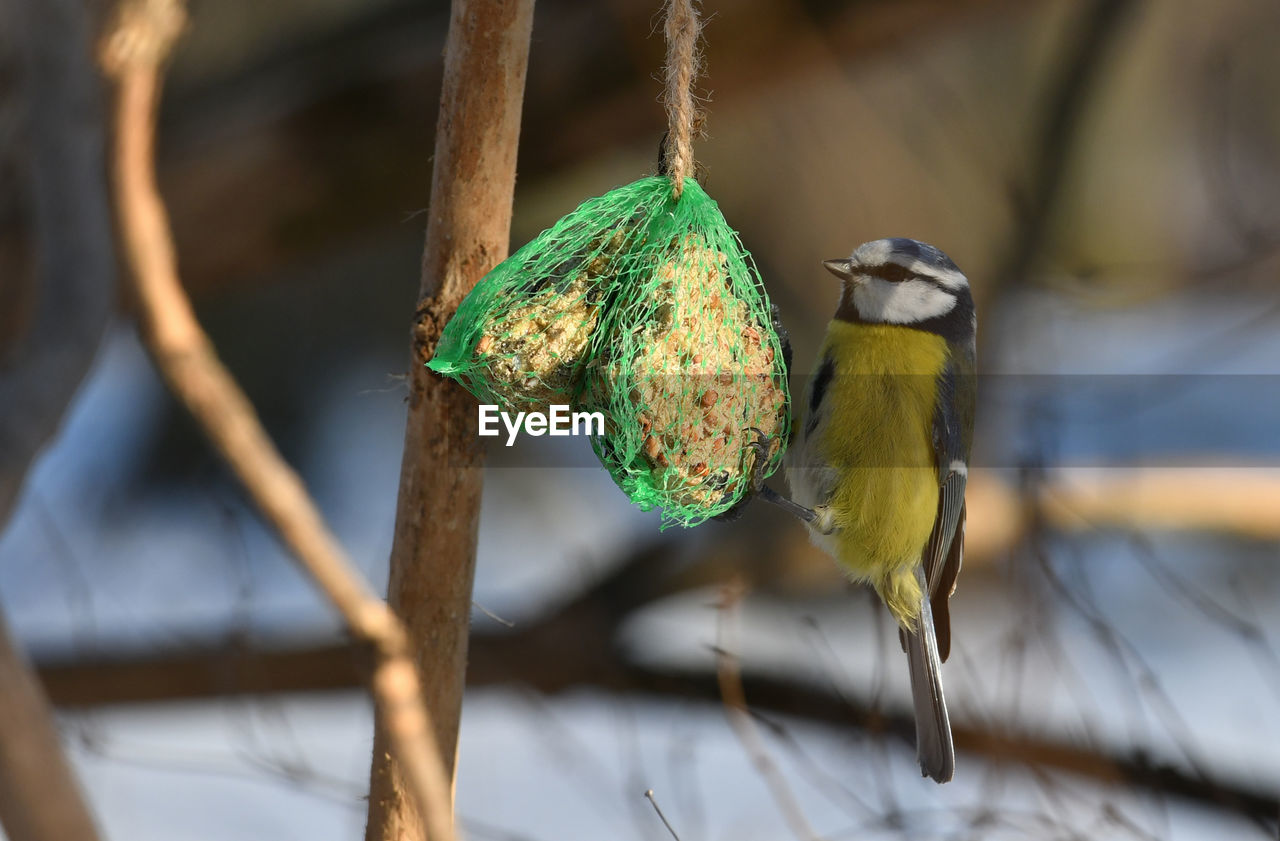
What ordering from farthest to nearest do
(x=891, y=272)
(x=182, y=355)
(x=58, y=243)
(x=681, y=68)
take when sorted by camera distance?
1. (x=891, y=272)
2. (x=58, y=243)
3. (x=681, y=68)
4. (x=182, y=355)

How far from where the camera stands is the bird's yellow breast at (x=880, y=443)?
1502 millimetres

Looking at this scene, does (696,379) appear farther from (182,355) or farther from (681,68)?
(182,355)

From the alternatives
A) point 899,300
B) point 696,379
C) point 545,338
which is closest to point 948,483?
point 899,300

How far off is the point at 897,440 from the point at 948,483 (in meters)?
0.10

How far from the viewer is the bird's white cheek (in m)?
1.53

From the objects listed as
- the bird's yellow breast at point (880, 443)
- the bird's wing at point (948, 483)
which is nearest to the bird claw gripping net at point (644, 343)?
the bird's yellow breast at point (880, 443)

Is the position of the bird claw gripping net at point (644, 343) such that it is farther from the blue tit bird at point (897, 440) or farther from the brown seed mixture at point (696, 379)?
the blue tit bird at point (897, 440)

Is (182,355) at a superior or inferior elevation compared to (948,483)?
superior

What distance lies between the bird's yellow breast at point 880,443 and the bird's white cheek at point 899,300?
0.02 meters

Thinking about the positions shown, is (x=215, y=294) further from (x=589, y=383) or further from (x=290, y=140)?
(x=589, y=383)

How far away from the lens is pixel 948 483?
1550 millimetres

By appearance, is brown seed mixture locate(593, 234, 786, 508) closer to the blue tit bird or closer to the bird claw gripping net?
the bird claw gripping net

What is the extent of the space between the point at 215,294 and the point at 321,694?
1132mm

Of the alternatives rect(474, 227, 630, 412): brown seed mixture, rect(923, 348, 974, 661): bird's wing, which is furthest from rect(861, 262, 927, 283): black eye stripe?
rect(474, 227, 630, 412): brown seed mixture
